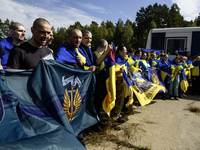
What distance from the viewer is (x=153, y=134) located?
3.49 metres

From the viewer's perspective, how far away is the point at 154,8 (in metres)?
44.0

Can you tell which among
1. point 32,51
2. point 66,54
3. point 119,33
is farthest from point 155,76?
point 119,33

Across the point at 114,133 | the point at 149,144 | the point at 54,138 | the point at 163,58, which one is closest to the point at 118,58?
the point at 114,133

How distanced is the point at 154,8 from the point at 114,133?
46.9m

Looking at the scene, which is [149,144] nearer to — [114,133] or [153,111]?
[114,133]

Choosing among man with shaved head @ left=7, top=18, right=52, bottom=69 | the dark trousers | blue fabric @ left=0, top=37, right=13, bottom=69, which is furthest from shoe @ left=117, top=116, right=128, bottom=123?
the dark trousers

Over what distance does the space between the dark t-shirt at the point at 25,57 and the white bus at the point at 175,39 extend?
10.1 meters

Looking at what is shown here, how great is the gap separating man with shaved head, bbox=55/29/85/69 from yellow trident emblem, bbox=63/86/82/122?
504mm

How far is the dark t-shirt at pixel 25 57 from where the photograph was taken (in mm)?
2098

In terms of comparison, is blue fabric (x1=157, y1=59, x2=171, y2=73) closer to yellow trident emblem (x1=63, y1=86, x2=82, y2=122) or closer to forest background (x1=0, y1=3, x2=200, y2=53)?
yellow trident emblem (x1=63, y1=86, x2=82, y2=122)

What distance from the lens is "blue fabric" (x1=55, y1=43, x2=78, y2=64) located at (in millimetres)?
2781

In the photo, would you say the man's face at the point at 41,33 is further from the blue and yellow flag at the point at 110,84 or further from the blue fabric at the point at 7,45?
the blue and yellow flag at the point at 110,84

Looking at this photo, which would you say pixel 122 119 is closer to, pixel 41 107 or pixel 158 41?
pixel 41 107

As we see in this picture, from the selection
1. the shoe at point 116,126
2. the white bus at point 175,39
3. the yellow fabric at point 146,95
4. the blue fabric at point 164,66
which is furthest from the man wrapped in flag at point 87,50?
the white bus at point 175,39
